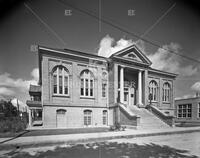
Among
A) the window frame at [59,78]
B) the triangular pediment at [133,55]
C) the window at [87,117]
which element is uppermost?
the triangular pediment at [133,55]

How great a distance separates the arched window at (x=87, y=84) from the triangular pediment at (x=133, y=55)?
4903mm

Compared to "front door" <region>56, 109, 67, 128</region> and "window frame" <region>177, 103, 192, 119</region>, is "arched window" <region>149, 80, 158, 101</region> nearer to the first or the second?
"window frame" <region>177, 103, 192, 119</region>

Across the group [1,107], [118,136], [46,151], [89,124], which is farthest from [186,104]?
[1,107]

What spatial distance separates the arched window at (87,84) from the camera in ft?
56.7

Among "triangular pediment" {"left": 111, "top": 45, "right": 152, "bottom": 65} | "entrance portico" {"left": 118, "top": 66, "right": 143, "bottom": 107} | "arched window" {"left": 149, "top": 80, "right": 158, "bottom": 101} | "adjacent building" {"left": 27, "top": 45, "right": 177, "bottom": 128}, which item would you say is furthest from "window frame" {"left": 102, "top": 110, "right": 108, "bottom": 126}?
"arched window" {"left": 149, "top": 80, "right": 158, "bottom": 101}

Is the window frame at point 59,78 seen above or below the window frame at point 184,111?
above

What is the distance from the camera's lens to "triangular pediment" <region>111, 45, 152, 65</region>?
18750 mm

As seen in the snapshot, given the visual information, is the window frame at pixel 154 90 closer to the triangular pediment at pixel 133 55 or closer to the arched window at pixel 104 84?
the triangular pediment at pixel 133 55

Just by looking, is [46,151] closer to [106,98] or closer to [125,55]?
[106,98]

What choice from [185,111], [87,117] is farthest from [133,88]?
[185,111]

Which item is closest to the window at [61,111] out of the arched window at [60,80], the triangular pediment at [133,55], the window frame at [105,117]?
the arched window at [60,80]

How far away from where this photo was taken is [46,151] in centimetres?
630

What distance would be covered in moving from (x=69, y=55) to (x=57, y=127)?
929 centimetres

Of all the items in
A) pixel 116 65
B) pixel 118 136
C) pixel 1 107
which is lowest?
pixel 1 107
